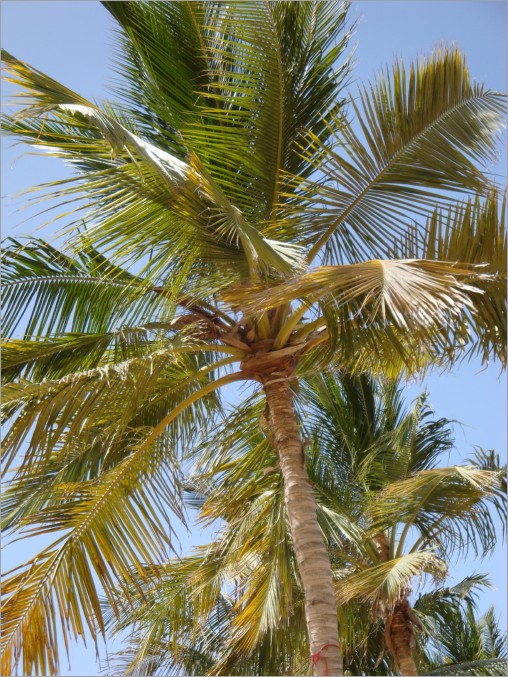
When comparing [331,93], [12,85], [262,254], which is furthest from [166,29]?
[262,254]

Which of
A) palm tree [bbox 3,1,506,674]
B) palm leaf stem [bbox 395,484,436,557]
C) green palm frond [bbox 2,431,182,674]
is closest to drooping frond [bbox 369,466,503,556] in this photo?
palm leaf stem [bbox 395,484,436,557]

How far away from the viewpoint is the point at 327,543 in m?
7.93

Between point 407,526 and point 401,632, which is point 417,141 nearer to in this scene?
point 407,526

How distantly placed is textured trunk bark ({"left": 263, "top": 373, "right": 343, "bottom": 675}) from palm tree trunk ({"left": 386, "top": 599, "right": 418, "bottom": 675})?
11.1 feet

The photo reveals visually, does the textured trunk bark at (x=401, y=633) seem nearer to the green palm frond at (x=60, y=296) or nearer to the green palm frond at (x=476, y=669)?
the green palm frond at (x=476, y=669)

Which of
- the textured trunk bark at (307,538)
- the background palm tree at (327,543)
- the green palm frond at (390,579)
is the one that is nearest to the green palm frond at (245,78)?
the textured trunk bark at (307,538)

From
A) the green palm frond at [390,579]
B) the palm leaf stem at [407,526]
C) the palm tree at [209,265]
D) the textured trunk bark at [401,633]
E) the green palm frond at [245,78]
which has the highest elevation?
the green palm frond at [245,78]

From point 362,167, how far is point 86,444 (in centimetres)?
247

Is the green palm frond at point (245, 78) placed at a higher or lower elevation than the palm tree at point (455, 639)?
higher

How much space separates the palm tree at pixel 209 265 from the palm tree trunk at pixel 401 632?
3159 mm

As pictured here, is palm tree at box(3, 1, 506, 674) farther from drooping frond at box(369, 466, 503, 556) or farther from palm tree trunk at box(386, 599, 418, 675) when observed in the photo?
palm tree trunk at box(386, 599, 418, 675)

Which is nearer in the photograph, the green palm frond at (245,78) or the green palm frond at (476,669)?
the green palm frond at (245,78)

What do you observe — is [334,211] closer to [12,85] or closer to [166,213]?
[166,213]

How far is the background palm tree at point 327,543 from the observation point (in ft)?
18.9
